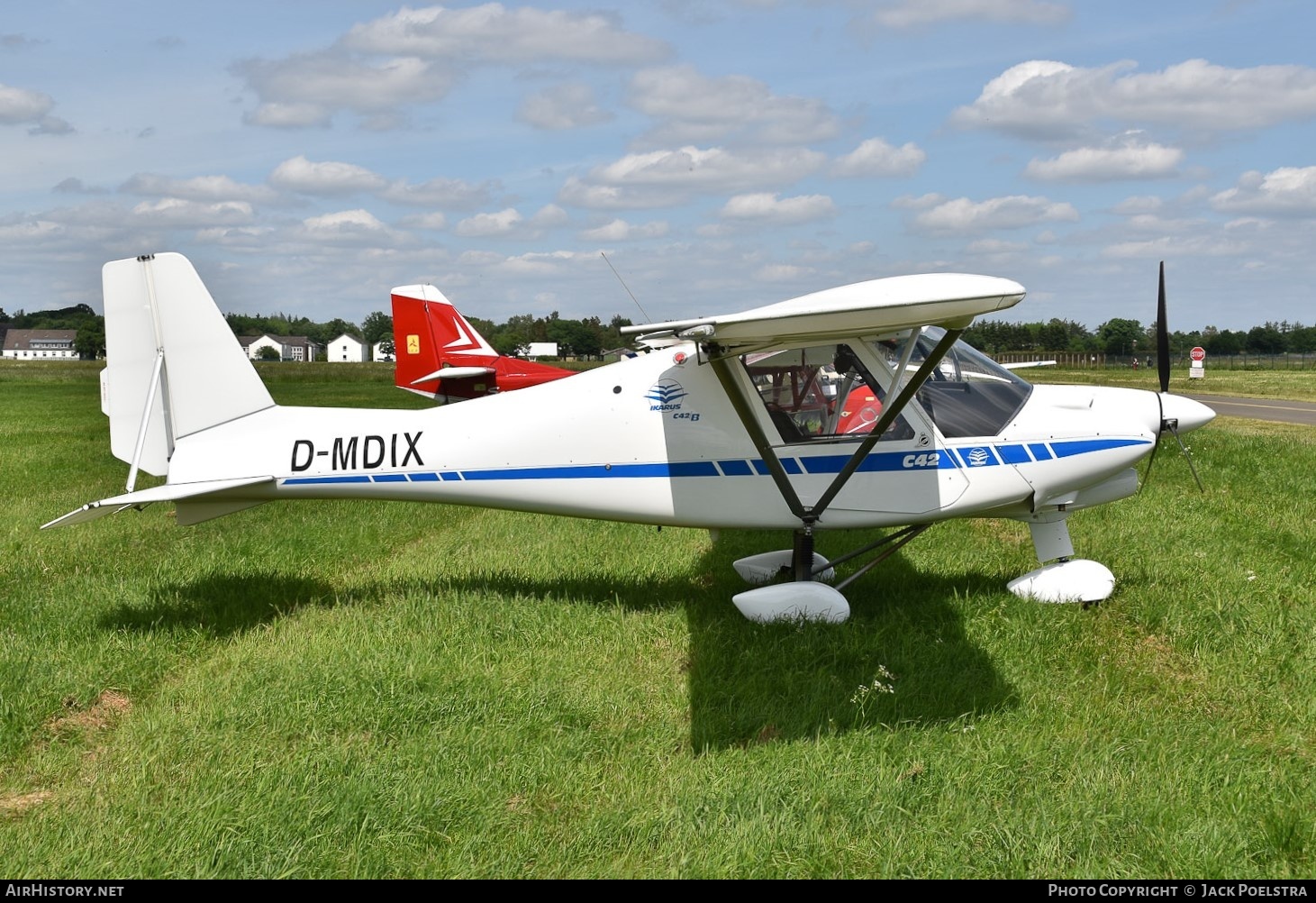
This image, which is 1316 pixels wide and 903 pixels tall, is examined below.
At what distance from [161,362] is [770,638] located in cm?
509

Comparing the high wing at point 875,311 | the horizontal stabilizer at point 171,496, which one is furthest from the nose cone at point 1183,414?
the horizontal stabilizer at point 171,496

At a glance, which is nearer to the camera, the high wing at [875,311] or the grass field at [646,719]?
the grass field at [646,719]

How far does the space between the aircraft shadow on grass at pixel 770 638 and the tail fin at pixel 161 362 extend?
1.28 metres

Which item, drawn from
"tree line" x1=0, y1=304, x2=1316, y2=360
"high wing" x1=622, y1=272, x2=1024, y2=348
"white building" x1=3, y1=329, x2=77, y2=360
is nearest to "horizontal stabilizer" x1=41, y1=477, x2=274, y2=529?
"high wing" x1=622, y1=272, x2=1024, y2=348

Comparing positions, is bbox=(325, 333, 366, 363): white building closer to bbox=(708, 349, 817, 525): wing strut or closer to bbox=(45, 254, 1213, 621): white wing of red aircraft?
bbox=(45, 254, 1213, 621): white wing of red aircraft

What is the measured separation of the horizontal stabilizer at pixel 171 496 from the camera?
6.23 metres

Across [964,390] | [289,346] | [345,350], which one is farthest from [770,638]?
[345,350]

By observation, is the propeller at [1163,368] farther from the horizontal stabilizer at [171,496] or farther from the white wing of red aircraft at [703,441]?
the horizontal stabilizer at [171,496]

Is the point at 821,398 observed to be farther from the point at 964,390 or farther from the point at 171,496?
the point at 171,496

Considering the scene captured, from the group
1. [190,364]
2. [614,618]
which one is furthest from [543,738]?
[190,364]

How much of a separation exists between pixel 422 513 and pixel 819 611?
7336 mm

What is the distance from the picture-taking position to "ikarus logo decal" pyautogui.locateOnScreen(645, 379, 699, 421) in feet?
23.0

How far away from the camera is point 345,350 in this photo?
16500cm

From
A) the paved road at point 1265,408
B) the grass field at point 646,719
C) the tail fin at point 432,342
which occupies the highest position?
the tail fin at point 432,342
